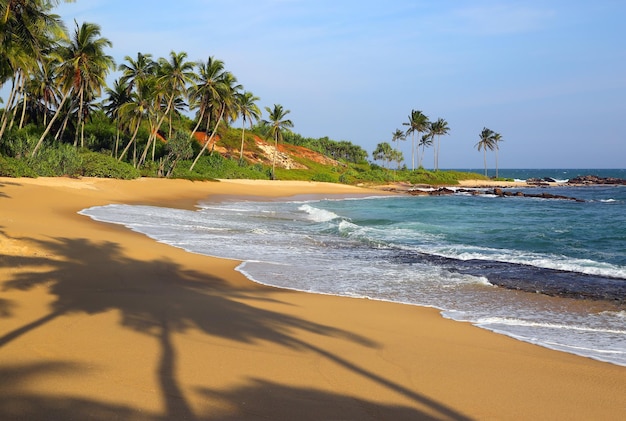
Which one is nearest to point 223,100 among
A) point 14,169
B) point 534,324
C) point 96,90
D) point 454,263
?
point 96,90

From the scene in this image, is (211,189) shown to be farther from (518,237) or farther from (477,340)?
(477,340)

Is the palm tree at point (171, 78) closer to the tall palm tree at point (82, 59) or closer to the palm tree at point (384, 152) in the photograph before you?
the tall palm tree at point (82, 59)

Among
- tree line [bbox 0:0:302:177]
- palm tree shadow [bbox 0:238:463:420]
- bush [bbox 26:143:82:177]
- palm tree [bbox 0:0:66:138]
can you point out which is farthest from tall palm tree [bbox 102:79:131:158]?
palm tree shadow [bbox 0:238:463:420]

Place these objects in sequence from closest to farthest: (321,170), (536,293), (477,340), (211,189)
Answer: (477,340), (536,293), (211,189), (321,170)

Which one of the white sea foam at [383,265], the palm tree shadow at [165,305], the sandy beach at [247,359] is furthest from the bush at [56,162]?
the sandy beach at [247,359]

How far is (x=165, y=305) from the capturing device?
7113mm

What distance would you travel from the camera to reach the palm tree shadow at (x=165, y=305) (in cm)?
496

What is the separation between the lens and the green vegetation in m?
24.0

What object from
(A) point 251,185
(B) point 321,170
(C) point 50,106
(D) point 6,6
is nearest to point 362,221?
(D) point 6,6

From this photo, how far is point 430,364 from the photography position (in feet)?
17.4

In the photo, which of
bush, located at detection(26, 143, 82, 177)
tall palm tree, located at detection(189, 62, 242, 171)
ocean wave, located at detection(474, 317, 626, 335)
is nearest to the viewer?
ocean wave, located at detection(474, 317, 626, 335)

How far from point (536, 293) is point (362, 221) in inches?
580

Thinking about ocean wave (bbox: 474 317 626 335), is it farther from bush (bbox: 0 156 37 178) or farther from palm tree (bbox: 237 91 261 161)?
palm tree (bbox: 237 91 261 161)

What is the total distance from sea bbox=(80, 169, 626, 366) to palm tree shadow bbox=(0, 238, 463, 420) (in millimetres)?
1859
